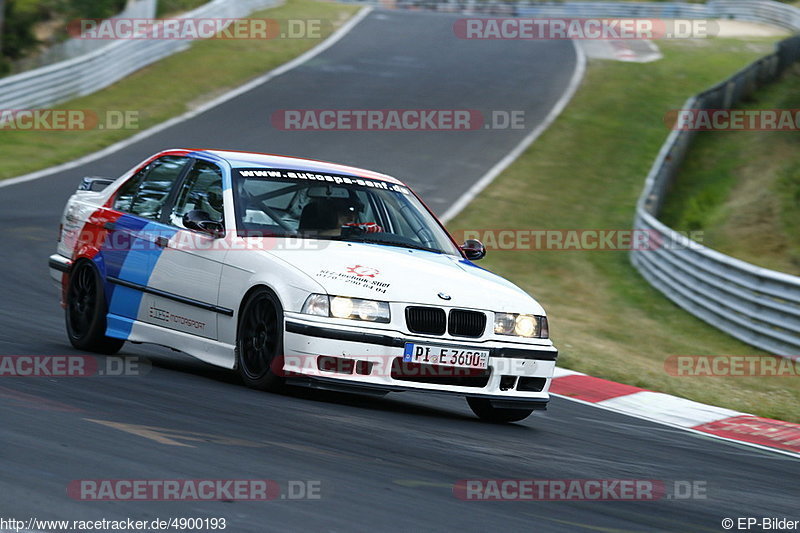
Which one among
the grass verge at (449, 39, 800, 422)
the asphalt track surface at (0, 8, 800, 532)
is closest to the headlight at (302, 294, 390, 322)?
the asphalt track surface at (0, 8, 800, 532)

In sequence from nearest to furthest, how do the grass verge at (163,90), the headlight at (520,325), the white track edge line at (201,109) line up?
the headlight at (520,325) < the white track edge line at (201,109) < the grass verge at (163,90)

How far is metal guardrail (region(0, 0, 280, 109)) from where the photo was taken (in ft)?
77.6

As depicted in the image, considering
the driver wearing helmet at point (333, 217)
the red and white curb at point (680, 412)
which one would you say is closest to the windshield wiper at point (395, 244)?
the driver wearing helmet at point (333, 217)

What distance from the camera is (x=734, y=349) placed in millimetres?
13586

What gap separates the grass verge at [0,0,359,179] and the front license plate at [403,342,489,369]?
1361 cm

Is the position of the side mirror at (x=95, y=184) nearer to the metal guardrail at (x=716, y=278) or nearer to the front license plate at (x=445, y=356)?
the front license plate at (x=445, y=356)

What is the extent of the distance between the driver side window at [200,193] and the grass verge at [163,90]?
38.5ft

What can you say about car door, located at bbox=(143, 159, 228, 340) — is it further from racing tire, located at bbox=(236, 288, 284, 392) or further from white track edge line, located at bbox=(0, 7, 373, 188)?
white track edge line, located at bbox=(0, 7, 373, 188)

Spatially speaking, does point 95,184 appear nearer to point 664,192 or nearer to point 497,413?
point 497,413

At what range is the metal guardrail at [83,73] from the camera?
931 inches

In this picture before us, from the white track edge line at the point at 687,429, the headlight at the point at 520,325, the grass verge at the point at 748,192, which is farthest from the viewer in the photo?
the grass verge at the point at 748,192

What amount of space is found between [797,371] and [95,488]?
9.29 m

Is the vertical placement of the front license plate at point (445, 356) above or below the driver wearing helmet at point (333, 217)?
below

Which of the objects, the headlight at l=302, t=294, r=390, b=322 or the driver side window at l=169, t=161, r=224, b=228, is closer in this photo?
the headlight at l=302, t=294, r=390, b=322
